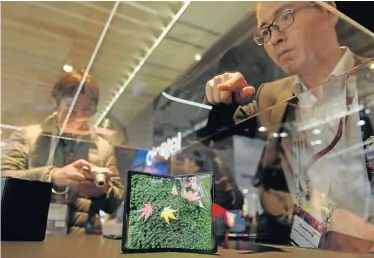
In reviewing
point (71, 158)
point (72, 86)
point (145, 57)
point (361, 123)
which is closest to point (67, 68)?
point (72, 86)

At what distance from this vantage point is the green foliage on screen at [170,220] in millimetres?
593

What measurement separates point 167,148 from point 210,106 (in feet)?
1.20

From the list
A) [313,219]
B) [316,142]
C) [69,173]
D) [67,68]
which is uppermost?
[67,68]

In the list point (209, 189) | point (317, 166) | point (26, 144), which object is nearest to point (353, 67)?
point (317, 166)

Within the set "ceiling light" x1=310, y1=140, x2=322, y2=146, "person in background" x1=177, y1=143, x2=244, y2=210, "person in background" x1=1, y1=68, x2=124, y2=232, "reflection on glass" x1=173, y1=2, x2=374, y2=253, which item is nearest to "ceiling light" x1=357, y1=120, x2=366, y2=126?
"reflection on glass" x1=173, y1=2, x2=374, y2=253

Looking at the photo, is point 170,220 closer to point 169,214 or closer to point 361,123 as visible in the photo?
point 169,214

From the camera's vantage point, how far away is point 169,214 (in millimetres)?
620

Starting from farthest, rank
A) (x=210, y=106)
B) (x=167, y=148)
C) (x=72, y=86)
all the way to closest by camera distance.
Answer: (x=167, y=148) → (x=72, y=86) → (x=210, y=106)

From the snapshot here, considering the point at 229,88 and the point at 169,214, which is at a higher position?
the point at 229,88

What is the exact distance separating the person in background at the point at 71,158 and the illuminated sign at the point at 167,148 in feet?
0.70

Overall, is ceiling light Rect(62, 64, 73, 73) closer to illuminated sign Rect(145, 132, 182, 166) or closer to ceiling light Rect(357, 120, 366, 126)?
illuminated sign Rect(145, 132, 182, 166)

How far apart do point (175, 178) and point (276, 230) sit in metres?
0.60

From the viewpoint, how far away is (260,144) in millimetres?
1347

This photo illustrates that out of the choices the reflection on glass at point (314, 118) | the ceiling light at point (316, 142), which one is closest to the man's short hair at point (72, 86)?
the reflection on glass at point (314, 118)
